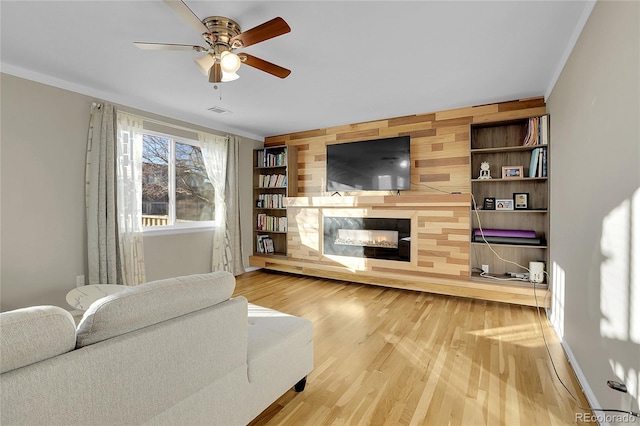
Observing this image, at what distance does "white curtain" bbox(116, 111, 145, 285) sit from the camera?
3.45 meters

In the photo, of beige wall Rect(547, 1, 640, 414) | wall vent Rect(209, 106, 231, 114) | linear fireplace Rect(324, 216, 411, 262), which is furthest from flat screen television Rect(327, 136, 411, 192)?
beige wall Rect(547, 1, 640, 414)

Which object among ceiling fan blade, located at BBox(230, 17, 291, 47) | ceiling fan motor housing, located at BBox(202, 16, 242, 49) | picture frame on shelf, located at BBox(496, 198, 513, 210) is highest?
ceiling fan motor housing, located at BBox(202, 16, 242, 49)

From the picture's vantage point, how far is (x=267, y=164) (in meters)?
5.24

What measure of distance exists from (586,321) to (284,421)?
185 centimetres

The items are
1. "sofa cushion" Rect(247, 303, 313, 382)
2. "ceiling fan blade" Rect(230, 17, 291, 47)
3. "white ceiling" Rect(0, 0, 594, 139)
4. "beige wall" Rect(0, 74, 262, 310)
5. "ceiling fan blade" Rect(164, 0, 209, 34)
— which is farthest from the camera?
"beige wall" Rect(0, 74, 262, 310)

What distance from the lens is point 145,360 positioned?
1.04 metres

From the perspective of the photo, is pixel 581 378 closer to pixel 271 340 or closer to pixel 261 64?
pixel 271 340

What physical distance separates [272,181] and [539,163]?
374 cm

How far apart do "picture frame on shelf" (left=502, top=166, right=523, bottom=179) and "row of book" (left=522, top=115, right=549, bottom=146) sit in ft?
0.92

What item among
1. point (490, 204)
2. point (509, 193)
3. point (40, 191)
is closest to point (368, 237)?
point (490, 204)

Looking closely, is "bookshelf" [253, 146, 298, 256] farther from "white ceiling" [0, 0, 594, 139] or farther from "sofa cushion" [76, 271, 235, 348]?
"sofa cushion" [76, 271, 235, 348]

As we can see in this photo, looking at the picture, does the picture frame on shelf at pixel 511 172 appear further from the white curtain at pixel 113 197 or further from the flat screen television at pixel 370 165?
the white curtain at pixel 113 197

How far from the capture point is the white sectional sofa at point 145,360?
2.65ft

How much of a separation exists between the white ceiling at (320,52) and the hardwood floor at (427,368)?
91.0 inches
